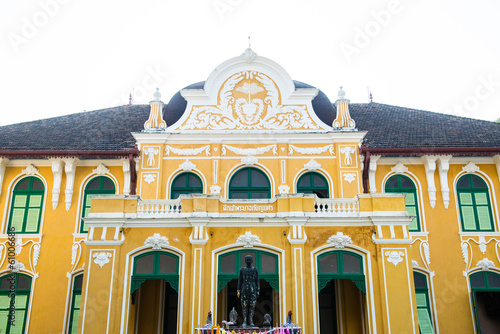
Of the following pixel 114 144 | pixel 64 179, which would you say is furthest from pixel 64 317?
pixel 114 144

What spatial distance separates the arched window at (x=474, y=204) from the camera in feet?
57.5

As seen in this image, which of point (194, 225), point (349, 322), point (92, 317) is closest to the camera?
point (92, 317)

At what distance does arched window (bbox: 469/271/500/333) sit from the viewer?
54.8 feet

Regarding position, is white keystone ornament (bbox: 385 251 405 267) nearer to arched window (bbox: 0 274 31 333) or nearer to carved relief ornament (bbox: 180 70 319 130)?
carved relief ornament (bbox: 180 70 319 130)

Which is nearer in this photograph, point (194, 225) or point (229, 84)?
point (194, 225)

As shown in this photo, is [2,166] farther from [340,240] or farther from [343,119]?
[343,119]

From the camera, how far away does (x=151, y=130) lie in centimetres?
1834

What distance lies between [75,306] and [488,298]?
45.4 feet

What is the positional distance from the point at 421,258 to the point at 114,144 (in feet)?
38.2

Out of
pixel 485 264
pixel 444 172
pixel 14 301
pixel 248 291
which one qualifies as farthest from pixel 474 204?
pixel 14 301

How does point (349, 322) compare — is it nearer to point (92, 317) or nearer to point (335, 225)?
point (335, 225)

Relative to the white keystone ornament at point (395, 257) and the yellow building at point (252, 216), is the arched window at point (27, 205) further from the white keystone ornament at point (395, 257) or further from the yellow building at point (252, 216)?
the white keystone ornament at point (395, 257)

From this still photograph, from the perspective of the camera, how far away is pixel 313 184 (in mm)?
17844

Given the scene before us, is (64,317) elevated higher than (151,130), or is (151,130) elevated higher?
(151,130)
